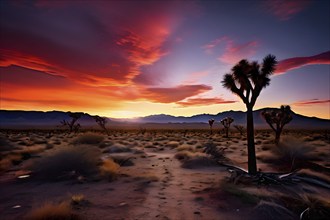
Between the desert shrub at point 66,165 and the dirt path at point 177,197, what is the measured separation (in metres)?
3.45

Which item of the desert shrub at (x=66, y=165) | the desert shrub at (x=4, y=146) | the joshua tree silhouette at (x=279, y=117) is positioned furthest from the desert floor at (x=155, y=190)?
the joshua tree silhouette at (x=279, y=117)

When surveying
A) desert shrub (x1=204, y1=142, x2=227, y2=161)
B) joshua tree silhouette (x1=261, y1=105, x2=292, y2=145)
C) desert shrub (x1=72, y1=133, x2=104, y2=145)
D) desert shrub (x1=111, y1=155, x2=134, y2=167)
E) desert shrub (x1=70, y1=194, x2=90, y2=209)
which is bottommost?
desert shrub (x1=70, y1=194, x2=90, y2=209)

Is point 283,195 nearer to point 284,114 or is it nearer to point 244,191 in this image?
point 244,191

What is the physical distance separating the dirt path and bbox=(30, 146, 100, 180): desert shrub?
3.45 metres

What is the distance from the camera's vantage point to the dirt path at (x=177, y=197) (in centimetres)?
651

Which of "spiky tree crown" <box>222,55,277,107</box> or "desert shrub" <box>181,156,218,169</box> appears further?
"desert shrub" <box>181,156,218,169</box>

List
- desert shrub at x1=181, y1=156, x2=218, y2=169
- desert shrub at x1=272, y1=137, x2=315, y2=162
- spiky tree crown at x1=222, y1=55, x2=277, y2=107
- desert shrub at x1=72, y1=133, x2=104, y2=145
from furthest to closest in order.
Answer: desert shrub at x1=72, y1=133, x2=104, y2=145, desert shrub at x1=181, y1=156, x2=218, y2=169, desert shrub at x1=272, y1=137, x2=315, y2=162, spiky tree crown at x1=222, y1=55, x2=277, y2=107

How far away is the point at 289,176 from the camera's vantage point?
9430 millimetres

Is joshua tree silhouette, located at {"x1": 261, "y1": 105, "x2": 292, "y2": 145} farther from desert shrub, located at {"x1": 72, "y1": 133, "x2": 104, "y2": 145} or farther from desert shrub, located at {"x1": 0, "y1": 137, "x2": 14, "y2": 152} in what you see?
desert shrub, located at {"x1": 0, "y1": 137, "x2": 14, "y2": 152}

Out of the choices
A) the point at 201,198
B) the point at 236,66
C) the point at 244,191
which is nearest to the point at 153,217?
the point at 201,198

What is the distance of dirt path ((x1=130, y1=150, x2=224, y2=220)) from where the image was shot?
651 centimetres

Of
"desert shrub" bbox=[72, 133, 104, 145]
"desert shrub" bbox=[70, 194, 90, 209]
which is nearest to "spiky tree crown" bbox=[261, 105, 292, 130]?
"desert shrub" bbox=[72, 133, 104, 145]

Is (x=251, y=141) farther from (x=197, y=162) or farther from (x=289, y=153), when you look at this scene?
(x=289, y=153)

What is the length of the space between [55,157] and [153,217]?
7.35 metres
